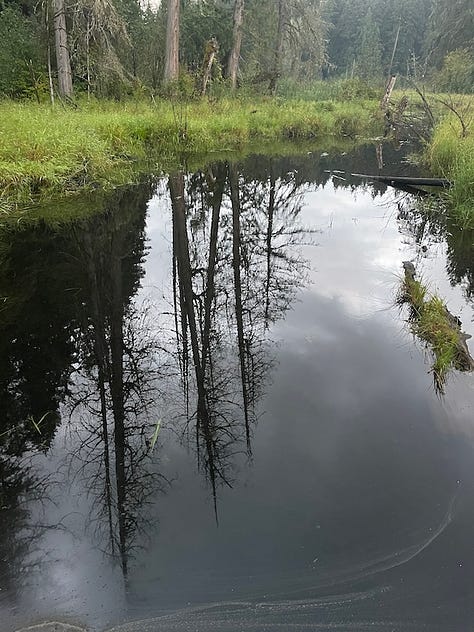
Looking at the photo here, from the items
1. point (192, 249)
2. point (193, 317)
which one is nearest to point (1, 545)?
point (193, 317)

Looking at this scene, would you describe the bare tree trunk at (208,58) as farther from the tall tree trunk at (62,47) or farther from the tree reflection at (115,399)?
the tree reflection at (115,399)

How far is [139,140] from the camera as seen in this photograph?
1017cm

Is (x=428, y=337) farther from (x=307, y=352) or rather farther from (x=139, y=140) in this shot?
(x=139, y=140)

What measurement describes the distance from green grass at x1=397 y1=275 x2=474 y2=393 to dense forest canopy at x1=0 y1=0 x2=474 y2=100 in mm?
9752

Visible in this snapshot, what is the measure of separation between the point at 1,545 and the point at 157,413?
45.9 inches

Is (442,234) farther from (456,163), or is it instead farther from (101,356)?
(101,356)

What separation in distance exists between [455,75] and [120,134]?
78.1 ft

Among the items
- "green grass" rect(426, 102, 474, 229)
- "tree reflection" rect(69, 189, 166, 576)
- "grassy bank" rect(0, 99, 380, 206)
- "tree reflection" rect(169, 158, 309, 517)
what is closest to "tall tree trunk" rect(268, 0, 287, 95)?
"grassy bank" rect(0, 99, 380, 206)

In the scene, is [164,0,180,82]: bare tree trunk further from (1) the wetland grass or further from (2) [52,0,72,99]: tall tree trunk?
(1) the wetland grass

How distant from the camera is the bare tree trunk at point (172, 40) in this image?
1404cm

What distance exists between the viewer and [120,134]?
31.0ft

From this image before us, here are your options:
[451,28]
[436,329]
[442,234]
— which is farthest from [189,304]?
[451,28]

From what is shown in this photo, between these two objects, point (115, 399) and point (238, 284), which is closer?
point (115, 399)

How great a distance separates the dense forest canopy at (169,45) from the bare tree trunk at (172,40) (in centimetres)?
3
